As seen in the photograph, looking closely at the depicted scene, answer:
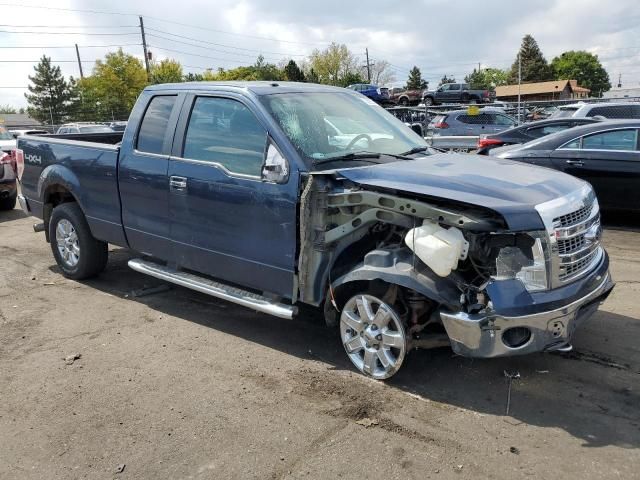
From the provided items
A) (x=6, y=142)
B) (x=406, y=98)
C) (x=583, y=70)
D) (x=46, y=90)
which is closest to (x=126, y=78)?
(x=46, y=90)

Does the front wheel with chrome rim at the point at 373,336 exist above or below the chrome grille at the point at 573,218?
below

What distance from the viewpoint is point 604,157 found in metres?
8.13

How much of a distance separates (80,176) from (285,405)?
359 centimetres

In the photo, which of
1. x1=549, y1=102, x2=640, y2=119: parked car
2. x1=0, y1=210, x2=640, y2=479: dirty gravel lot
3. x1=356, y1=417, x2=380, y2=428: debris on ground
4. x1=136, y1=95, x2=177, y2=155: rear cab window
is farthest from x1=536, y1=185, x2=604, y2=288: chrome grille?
x1=549, y1=102, x2=640, y2=119: parked car

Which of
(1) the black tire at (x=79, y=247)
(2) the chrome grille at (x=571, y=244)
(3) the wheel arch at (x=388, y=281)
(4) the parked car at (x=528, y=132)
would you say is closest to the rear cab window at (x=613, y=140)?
(4) the parked car at (x=528, y=132)

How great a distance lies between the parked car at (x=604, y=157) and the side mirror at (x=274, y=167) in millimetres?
5590

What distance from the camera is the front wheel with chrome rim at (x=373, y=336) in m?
3.84

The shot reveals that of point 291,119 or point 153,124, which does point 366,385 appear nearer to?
point 291,119

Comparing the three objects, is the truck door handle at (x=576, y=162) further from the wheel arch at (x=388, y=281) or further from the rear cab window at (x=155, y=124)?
the rear cab window at (x=155, y=124)

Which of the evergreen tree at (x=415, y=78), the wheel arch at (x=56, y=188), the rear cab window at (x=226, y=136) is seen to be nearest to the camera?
the rear cab window at (x=226, y=136)

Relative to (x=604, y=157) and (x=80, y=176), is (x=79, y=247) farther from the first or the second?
(x=604, y=157)

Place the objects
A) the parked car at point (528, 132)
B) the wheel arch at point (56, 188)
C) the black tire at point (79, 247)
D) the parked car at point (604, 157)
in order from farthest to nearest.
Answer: the parked car at point (528, 132) < the parked car at point (604, 157) < the black tire at point (79, 247) < the wheel arch at point (56, 188)

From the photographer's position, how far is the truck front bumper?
3.43 m

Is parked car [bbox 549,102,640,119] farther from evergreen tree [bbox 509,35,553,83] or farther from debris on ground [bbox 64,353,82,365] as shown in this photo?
evergreen tree [bbox 509,35,553,83]
